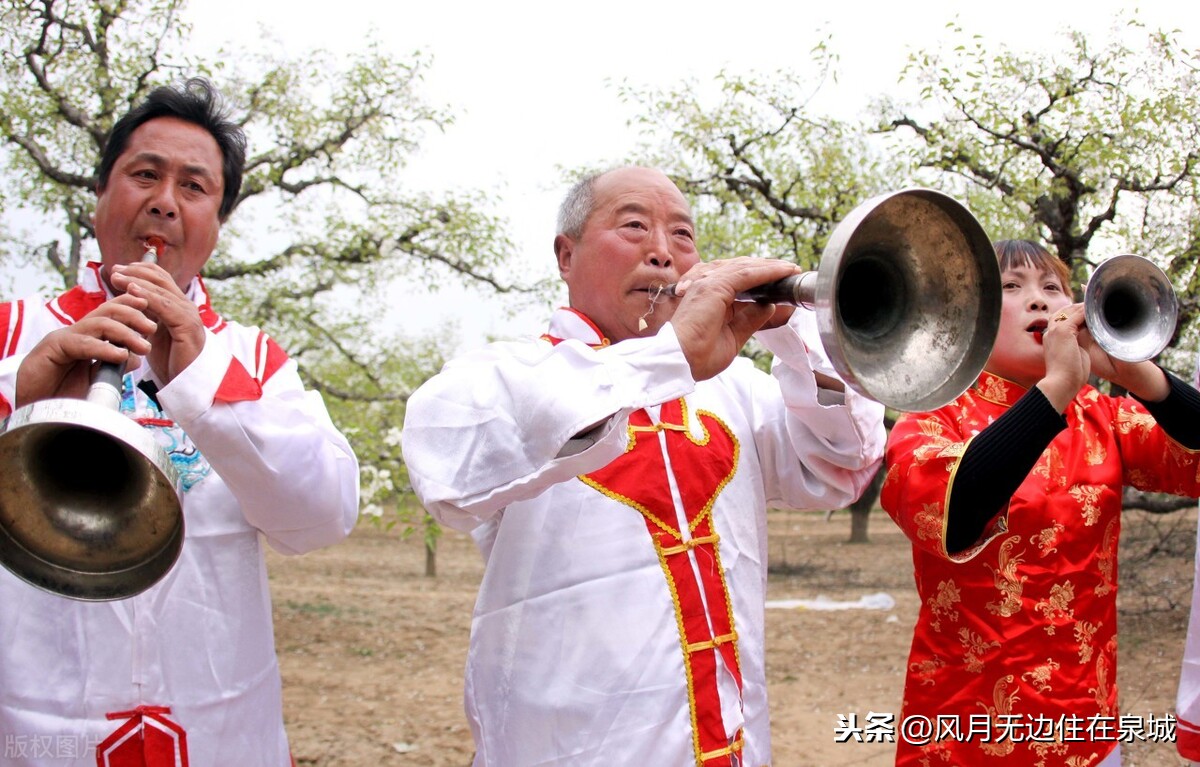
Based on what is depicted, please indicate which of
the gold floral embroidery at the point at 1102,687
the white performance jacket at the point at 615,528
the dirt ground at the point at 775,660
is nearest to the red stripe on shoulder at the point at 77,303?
the white performance jacket at the point at 615,528

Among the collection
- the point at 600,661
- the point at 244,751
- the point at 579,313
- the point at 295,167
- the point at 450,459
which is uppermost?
the point at 295,167

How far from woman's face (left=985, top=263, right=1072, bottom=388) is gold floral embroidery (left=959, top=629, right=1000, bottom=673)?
0.77m

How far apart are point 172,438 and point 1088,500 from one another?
2.37m

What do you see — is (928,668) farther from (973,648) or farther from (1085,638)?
(1085,638)

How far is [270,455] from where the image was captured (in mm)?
2053

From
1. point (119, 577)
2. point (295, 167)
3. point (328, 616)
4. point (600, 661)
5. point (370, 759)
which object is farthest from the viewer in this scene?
point (328, 616)

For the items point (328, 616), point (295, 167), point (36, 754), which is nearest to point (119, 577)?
point (36, 754)

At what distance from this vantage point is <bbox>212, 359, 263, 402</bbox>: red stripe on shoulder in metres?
2.02

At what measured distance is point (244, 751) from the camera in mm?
2182

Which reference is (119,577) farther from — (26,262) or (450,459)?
(26,262)

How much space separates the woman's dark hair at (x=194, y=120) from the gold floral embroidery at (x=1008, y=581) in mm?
2256

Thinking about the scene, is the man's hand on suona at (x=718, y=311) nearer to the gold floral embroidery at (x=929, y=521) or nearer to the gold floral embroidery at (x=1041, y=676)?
the gold floral embroidery at (x=929, y=521)

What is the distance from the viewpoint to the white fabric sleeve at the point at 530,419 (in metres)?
1.82

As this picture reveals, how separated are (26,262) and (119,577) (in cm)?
817
